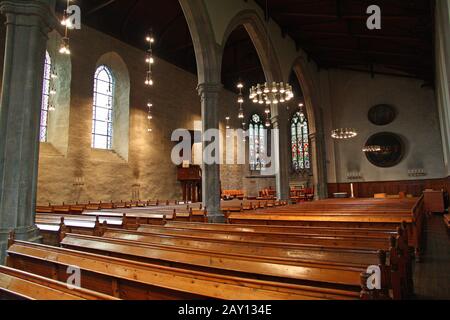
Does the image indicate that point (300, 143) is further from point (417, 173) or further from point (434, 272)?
point (434, 272)

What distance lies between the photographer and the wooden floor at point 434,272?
129 inches

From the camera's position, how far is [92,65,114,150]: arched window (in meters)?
13.4

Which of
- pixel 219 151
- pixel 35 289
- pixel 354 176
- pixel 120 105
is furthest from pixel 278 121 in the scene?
pixel 35 289

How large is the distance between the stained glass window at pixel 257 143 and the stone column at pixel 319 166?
4.82 meters

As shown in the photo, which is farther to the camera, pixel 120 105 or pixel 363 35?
pixel 120 105

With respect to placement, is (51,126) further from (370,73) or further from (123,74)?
(370,73)

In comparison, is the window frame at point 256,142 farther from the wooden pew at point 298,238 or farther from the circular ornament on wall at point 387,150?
the wooden pew at point 298,238

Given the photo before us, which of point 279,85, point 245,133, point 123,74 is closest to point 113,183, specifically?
point 123,74

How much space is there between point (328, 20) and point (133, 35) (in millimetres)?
8857

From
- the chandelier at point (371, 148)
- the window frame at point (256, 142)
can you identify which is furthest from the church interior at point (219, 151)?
the chandelier at point (371, 148)

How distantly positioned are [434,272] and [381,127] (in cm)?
1505

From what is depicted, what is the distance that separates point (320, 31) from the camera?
13.0 meters

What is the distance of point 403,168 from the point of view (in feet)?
54.3

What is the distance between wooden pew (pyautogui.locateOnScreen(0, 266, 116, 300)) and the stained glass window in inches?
751
